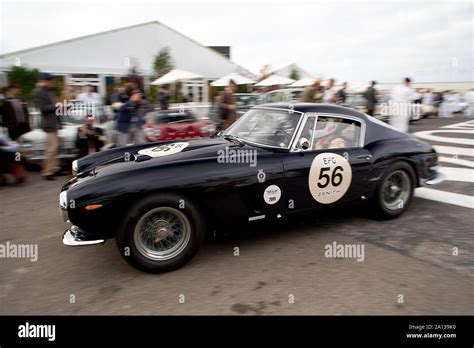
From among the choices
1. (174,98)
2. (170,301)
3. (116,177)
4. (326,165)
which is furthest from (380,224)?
(174,98)

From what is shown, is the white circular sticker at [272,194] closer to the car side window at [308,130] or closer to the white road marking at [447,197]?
the car side window at [308,130]

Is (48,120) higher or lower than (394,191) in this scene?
higher

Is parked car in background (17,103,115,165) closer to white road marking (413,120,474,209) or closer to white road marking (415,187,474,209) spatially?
white road marking (415,187,474,209)

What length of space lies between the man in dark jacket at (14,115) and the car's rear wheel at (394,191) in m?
7.17

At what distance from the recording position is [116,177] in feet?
11.1

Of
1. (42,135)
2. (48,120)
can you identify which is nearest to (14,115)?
(42,135)

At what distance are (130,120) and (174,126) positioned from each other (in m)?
1.48

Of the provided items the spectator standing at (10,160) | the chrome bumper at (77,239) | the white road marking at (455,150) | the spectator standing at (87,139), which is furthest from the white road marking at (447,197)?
the spectator standing at (10,160)

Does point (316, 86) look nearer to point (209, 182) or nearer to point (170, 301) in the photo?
point (209, 182)

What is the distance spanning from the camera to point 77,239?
133 inches

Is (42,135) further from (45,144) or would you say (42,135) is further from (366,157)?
(366,157)

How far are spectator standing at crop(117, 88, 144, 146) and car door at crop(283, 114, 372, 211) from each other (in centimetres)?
452

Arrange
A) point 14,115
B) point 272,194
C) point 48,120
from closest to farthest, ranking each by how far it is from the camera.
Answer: point 272,194
point 48,120
point 14,115
